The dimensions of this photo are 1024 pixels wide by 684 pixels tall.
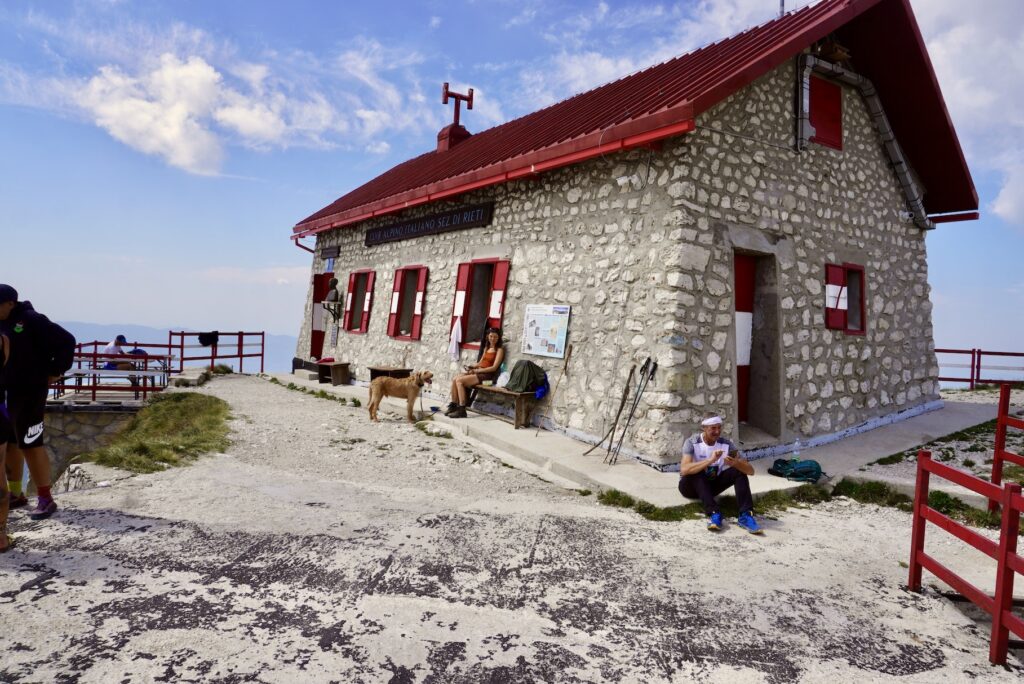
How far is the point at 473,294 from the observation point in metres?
10.9

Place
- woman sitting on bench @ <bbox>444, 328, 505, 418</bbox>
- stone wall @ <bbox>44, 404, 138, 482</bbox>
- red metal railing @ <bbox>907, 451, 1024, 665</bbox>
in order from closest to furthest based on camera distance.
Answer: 1. red metal railing @ <bbox>907, 451, 1024, 665</bbox>
2. woman sitting on bench @ <bbox>444, 328, 505, 418</bbox>
3. stone wall @ <bbox>44, 404, 138, 482</bbox>

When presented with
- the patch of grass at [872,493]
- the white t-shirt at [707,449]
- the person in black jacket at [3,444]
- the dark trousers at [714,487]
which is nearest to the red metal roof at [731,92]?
the white t-shirt at [707,449]

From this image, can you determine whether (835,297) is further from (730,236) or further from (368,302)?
(368,302)

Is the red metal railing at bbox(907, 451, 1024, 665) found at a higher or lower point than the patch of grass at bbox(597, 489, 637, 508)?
higher

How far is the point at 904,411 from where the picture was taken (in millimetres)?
10094

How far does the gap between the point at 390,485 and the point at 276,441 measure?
8.78ft

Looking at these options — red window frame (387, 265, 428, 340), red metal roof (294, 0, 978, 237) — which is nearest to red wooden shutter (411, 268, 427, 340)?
red window frame (387, 265, 428, 340)

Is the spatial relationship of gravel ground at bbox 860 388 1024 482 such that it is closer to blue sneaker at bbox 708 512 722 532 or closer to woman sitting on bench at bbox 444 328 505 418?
blue sneaker at bbox 708 512 722 532

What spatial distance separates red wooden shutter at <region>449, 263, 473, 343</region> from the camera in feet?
34.8

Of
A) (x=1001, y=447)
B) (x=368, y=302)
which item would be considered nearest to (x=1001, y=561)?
(x=1001, y=447)

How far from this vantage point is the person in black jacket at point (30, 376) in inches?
192

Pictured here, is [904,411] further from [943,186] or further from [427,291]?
[427,291]

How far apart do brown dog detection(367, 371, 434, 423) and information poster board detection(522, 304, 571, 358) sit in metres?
1.83

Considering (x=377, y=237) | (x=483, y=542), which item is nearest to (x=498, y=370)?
(x=483, y=542)
